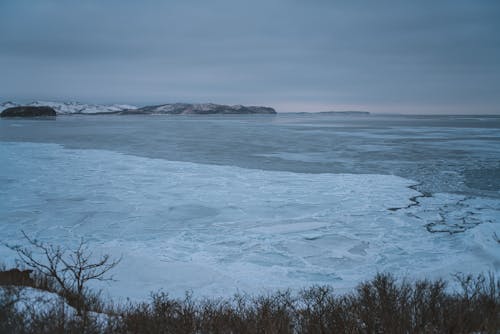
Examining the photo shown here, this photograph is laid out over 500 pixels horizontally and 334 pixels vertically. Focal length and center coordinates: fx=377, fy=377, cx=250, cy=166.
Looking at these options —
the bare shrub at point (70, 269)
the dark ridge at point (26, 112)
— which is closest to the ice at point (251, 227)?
the bare shrub at point (70, 269)

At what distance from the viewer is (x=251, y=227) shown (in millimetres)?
7277

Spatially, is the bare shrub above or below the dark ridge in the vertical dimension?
below

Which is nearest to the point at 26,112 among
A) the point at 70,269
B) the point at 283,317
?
the point at 70,269

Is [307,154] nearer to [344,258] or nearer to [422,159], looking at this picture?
[422,159]

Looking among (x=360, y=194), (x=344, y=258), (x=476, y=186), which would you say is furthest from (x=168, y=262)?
(x=476, y=186)

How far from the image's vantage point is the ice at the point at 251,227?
541 cm

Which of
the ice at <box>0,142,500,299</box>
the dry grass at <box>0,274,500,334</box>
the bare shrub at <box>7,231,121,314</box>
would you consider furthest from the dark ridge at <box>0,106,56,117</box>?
the dry grass at <box>0,274,500,334</box>

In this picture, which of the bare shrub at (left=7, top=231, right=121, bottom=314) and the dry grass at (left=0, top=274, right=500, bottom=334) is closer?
the dry grass at (left=0, top=274, right=500, bottom=334)

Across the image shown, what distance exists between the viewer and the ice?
5.41 m

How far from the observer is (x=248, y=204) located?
350 inches

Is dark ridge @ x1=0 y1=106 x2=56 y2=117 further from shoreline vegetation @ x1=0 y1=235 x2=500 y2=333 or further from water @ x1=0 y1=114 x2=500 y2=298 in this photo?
shoreline vegetation @ x1=0 y1=235 x2=500 y2=333

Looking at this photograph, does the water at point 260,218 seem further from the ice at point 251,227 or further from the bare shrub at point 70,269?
the bare shrub at point 70,269

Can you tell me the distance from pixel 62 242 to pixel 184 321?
3.74m

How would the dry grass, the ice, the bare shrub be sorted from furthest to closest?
the ice
the bare shrub
the dry grass
